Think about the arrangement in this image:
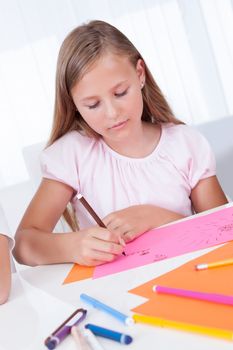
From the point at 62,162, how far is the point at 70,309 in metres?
0.55

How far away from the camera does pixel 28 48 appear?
181 centimetres

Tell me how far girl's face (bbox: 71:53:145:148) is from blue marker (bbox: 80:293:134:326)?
0.46m

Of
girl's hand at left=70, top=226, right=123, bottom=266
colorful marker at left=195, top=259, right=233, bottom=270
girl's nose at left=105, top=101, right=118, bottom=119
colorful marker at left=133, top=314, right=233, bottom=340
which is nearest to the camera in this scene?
colorful marker at left=133, top=314, right=233, bottom=340

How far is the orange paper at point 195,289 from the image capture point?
531mm

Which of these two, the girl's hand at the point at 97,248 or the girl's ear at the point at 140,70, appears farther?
the girl's ear at the point at 140,70

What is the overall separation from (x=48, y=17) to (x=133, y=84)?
889mm

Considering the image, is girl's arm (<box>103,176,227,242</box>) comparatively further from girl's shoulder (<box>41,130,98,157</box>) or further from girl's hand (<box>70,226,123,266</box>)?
girl's shoulder (<box>41,130,98,157</box>)

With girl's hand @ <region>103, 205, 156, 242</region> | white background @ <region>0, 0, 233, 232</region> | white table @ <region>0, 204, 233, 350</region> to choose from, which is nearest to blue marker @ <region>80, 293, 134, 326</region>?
white table @ <region>0, 204, 233, 350</region>

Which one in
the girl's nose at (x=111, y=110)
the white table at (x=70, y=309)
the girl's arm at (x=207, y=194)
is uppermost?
the girl's nose at (x=111, y=110)

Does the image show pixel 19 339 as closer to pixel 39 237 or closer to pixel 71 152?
pixel 39 237

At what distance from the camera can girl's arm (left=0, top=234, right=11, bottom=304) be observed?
72cm

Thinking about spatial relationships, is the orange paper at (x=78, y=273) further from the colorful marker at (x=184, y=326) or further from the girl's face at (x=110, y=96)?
the girl's face at (x=110, y=96)

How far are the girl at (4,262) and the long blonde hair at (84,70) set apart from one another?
35 centimetres

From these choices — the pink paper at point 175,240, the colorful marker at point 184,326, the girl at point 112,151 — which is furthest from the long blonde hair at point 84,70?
the colorful marker at point 184,326
